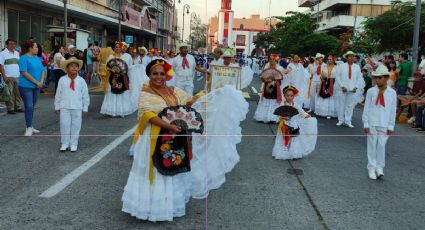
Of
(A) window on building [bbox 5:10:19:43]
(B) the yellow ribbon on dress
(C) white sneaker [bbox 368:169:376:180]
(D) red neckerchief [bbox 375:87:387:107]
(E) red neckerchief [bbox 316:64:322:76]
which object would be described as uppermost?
(A) window on building [bbox 5:10:19:43]

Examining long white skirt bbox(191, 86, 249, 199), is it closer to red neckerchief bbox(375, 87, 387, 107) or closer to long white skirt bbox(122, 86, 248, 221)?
long white skirt bbox(122, 86, 248, 221)

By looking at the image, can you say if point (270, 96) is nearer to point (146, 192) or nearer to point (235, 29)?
point (146, 192)

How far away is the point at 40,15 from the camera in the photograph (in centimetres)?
2767

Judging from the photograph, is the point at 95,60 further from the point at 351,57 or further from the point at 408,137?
the point at 408,137

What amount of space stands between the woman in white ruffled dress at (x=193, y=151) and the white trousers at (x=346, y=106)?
25.4 feet

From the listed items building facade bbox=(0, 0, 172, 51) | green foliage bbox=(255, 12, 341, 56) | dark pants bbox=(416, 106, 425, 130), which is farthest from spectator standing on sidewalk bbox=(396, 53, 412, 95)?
green foliage bbox=(255, 12, 341, 56)

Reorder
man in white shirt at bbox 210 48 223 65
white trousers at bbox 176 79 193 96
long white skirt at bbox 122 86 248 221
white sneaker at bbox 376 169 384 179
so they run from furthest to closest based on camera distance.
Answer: white trousers at bbox 176 79 193 96, man in white shirt at bbox 210 48 223 65, white sneaker at bbox 376 169 384 179, long white skirt at bbox 122 86 248 221

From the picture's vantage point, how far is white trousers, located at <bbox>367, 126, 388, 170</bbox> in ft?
22.6

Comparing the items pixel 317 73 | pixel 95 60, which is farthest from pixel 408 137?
pixel 95 60

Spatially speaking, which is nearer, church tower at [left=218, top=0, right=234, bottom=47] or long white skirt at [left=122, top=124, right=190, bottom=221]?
long white skirt at [left=122, top=124, right=190, bottom=221]

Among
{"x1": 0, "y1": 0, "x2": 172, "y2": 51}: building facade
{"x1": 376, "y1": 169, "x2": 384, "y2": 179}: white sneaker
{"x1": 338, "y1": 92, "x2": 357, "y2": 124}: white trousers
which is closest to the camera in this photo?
{"x1": 376, "y1": 169, "x2": 384, "y2": 179}: white sneaker

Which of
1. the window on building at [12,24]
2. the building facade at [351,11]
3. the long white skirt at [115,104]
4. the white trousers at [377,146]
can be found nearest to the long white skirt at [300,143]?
the white trousers at [377,146]

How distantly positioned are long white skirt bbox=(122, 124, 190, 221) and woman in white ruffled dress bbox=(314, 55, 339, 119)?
1011cm

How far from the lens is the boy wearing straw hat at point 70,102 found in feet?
26.1
